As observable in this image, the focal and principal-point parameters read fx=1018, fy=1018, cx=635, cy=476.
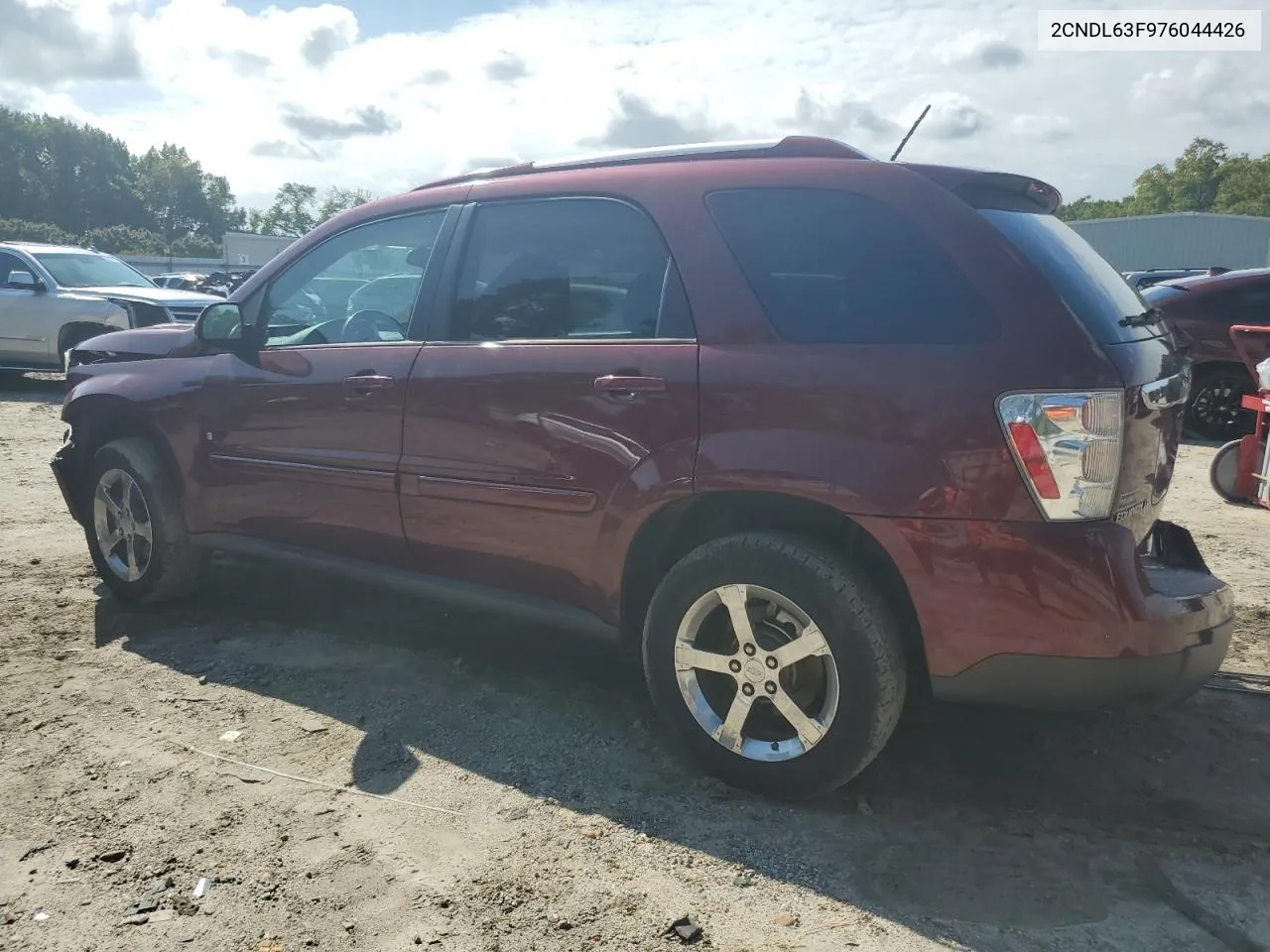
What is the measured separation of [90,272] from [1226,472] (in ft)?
43.9

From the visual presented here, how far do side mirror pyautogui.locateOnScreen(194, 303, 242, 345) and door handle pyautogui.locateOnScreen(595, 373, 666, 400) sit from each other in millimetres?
1924

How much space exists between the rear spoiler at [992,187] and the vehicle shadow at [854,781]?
5.67 feet

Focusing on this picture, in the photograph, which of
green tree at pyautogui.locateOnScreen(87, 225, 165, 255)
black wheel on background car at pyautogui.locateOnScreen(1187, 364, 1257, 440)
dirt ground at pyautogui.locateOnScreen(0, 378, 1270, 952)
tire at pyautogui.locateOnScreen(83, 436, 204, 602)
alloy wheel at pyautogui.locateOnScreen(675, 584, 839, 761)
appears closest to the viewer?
dirt ground at pyautogui.locateOnScreen(0, 378, 1270, 952)

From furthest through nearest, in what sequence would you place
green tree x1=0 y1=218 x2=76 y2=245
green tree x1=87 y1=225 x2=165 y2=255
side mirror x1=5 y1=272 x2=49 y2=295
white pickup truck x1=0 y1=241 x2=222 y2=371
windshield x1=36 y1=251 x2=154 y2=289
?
green tree x1=87 y1=225 x2=165 y2=255 → green tree x1=0 y1=218 x2=76 y2=245 → windshield x1=36 y1=251 x2=154 y2=289 → side mirror x1=5 y1=272 x2=49 y2=295 → white pickup truck x1=0 y1=241 x2=222 y2=371

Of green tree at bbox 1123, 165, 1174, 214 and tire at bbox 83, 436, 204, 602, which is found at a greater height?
green tree at bbox 1123, 165, 1174, 214

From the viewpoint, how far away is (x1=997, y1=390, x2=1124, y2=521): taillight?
2541mm

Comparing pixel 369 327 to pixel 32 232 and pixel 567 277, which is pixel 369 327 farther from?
pixel 32 232

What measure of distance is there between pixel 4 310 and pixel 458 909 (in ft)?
43.6

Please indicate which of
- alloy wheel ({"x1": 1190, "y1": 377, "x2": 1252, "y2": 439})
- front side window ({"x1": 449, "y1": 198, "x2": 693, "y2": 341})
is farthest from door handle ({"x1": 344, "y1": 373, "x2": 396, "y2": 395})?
alloy wheel ({"x1": 1190, "y1": 377, "x2": 1252, "y2": 439})

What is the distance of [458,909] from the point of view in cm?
253

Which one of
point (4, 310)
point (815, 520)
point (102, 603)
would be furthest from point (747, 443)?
point (4, 310)

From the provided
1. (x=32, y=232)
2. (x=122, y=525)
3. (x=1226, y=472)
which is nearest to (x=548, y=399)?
(x=122, y=525)

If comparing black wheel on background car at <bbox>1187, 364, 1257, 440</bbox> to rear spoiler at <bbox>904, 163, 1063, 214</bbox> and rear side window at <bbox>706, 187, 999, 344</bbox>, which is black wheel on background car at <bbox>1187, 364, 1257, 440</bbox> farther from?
rear side window at <bbox>706, 187, 999, 344</bbox>

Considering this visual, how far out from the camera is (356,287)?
13.4ft
